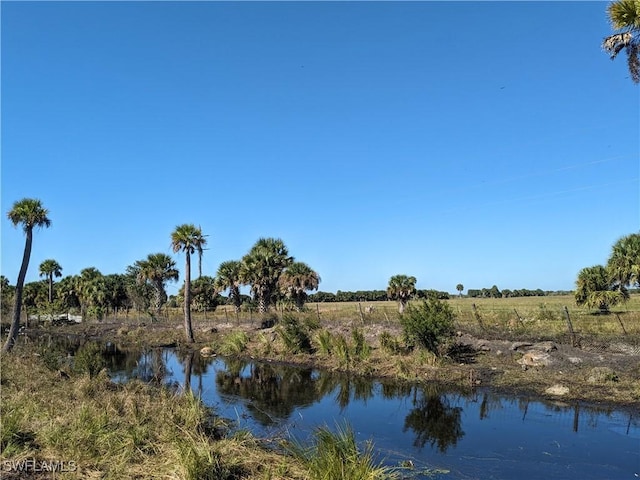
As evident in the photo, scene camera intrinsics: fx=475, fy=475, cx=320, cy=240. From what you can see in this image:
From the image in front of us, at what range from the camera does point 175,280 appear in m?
57.6

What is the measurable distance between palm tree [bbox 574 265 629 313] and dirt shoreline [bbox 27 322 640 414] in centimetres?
1356

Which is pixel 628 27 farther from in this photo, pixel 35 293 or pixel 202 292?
pixel 35 293

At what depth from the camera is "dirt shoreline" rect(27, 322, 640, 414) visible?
49.6 ft

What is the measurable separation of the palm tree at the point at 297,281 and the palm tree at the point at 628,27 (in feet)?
110

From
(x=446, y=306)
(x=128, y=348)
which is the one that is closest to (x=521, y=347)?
(x=446, y=306)

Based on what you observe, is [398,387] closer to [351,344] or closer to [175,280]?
[351,344]

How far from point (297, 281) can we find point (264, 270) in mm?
3361

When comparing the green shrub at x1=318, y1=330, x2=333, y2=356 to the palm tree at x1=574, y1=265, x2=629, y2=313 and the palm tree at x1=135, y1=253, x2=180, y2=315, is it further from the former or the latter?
the palm tree at x1=135, y1=253, x2=180, y2=315

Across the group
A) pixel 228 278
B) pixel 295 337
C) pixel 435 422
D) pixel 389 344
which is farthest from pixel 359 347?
pixel 228 278

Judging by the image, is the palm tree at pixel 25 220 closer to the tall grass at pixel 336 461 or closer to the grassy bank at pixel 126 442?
the grassy bank at pixel 126 442

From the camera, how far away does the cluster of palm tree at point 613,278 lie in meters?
30.1

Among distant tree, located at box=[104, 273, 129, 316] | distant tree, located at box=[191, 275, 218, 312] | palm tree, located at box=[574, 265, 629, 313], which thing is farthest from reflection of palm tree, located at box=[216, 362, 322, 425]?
distant tree, located at box=[104, 273, 129, 316]

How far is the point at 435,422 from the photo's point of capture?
1332 centimetres

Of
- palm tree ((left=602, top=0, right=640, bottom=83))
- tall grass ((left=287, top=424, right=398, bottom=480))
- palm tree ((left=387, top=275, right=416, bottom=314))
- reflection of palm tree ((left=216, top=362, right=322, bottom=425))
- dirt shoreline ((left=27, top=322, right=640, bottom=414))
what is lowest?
reflection of palm tree ((left=216, top=362, right=322, bottom=425))
